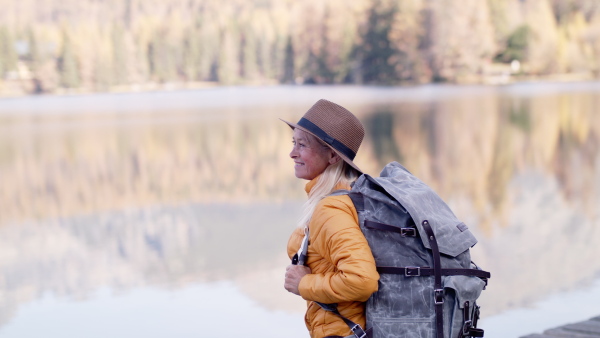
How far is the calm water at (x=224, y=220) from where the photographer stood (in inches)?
163

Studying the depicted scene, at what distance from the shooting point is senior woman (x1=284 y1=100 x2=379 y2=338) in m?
1.28

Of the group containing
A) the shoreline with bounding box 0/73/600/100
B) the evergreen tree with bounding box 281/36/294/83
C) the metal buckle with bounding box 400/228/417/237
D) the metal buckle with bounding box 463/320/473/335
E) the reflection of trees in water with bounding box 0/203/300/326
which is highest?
the metal buckle with bounding box 400/228/417/237

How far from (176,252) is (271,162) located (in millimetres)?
6456

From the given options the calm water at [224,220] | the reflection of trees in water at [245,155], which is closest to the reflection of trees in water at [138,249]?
the calm water at [224,220]

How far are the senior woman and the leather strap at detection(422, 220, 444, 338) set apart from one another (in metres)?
0.10

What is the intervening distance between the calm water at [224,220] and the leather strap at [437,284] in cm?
224

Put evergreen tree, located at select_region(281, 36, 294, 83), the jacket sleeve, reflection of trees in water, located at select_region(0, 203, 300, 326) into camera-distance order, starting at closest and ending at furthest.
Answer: the jacket sleeve < reflection of trees in water, located at select_region(0, 203, 300, 326) < evergreen tree, located at select_region(281, 36, 294, 83)

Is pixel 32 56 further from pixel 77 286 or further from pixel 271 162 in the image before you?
pixel 77 286

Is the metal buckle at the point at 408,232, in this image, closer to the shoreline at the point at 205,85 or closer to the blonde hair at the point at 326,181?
the blonde hair at the point at 326,181

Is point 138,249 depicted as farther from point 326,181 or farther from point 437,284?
point 437,284

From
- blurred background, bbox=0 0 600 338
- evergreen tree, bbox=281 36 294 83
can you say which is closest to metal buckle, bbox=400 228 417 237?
blurred background, bbox=0 0 600 338

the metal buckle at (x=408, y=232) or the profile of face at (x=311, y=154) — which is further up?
the profile of face at (x=311, y=154)

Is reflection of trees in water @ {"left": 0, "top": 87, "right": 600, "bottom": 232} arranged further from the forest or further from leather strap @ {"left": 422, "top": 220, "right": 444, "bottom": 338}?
the forest

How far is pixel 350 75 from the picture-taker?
149 ft
